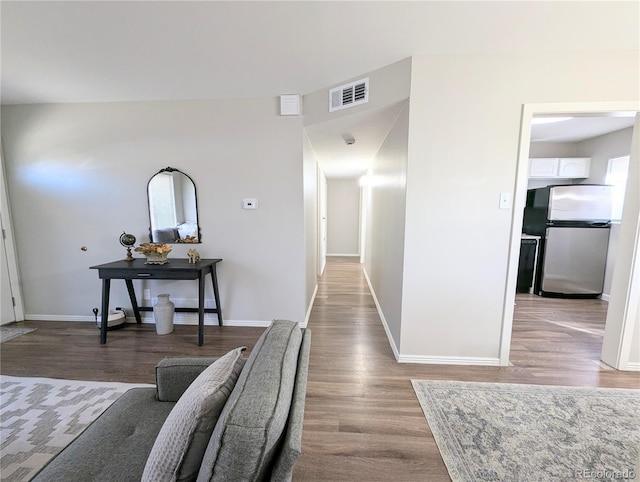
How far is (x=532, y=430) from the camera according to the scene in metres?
1.52

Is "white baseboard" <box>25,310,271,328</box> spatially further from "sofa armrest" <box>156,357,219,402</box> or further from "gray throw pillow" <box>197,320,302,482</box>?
"gray throw pillow" <box>197,320,302,482</box>

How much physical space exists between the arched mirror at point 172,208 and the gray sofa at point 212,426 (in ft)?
6.28

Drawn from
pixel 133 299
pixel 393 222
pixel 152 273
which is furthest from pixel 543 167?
pixel 133 299

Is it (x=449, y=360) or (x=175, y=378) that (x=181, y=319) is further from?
(x=449, y=360)

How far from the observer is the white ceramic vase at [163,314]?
8.92 feet

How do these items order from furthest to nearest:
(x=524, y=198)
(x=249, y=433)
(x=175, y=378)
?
(x=524, y=198)
(x=175, y=378)
(x=249, y=433)

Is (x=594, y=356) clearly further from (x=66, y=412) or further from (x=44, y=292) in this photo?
(x=44, y=292)

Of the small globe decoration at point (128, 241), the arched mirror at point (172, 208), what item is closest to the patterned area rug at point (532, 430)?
the arched mirror at point (172, 208)

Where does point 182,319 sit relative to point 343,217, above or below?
below

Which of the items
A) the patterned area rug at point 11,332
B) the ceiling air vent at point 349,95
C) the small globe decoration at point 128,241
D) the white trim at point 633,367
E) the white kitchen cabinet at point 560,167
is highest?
the ceiling air vent at point 349,95

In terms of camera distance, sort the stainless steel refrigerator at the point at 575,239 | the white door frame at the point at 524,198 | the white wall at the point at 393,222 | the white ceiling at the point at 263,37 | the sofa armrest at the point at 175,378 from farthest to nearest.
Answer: the stainless steel refrigerator at the point at 575,239 → the white wall at the point at 393,222 → the white door frame at the point at 524,198 → the white ceiling at the point at 263,37 → the sofa armrest at the point at 175,378

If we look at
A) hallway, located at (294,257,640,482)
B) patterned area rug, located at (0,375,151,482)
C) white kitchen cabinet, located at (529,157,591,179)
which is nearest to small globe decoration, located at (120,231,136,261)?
patterned area rug, located at (0,375,151,482)

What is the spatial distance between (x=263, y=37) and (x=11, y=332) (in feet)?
12.7

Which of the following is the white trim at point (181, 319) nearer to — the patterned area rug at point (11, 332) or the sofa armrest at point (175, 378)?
the patterned area rug at point (11, 332)
